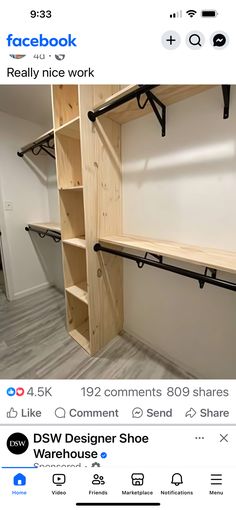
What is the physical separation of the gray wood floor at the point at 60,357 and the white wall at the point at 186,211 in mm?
140

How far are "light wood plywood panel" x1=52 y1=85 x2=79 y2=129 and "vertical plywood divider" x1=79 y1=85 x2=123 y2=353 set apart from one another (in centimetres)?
32

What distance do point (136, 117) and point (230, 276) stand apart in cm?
105

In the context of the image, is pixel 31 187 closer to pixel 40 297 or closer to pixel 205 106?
pixel 40 297

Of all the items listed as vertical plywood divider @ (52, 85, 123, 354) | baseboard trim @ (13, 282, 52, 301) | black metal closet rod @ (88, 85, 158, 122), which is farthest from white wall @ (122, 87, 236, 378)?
baseboard trim @ (13, 282, 52, 301)

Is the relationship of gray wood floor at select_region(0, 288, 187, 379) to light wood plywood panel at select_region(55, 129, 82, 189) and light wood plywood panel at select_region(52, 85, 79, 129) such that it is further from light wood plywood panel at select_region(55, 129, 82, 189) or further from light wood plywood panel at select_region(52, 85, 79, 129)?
light wood plywood panel at select_region(52, 85, 79, 129)

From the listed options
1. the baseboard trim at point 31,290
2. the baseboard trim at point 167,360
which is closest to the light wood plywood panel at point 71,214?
the baseboard trim at point 167,360

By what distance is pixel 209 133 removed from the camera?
92 centimetres

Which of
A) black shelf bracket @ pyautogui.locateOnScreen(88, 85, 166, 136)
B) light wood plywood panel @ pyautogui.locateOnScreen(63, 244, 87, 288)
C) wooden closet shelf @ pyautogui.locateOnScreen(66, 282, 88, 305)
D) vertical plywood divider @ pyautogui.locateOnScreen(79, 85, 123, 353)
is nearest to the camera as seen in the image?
black shelf bracket @ pyautogui.locateOnScreen(88, 85, 166, 136)
